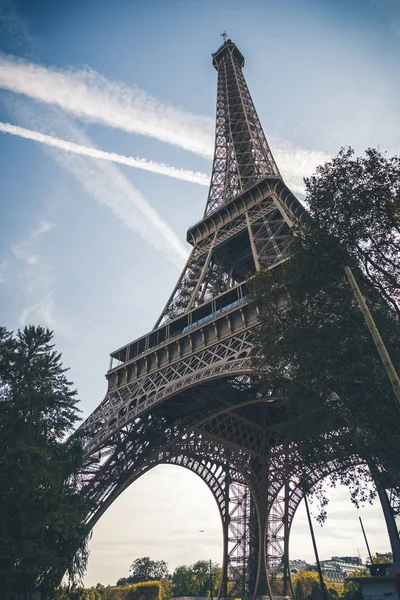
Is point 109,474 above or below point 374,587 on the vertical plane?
above

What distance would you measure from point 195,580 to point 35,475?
73.2m

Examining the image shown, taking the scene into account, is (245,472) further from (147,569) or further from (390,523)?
(147,569)

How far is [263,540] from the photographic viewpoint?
120 feet

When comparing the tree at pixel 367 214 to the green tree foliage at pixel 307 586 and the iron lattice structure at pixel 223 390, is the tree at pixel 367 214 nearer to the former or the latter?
the iron lattice structure at pixel 223 390

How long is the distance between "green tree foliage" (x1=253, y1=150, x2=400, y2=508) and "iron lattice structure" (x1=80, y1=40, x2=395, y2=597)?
3.50 meters

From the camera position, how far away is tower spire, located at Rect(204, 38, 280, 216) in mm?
41219

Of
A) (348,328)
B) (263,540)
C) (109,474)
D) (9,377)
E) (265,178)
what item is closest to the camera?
(348,328)

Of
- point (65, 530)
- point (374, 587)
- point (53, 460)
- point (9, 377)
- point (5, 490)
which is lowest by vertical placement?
point (374, 587)

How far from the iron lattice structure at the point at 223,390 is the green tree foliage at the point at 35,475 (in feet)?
22.7

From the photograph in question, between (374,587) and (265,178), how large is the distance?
92.7ft

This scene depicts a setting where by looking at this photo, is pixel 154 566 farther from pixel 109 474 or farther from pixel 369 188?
pixel 369 188

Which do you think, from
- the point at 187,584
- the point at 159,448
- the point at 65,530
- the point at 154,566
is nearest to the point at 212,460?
the point at 159,448

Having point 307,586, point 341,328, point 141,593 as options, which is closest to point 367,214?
point 341,328

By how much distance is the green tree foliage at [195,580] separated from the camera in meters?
68.1
